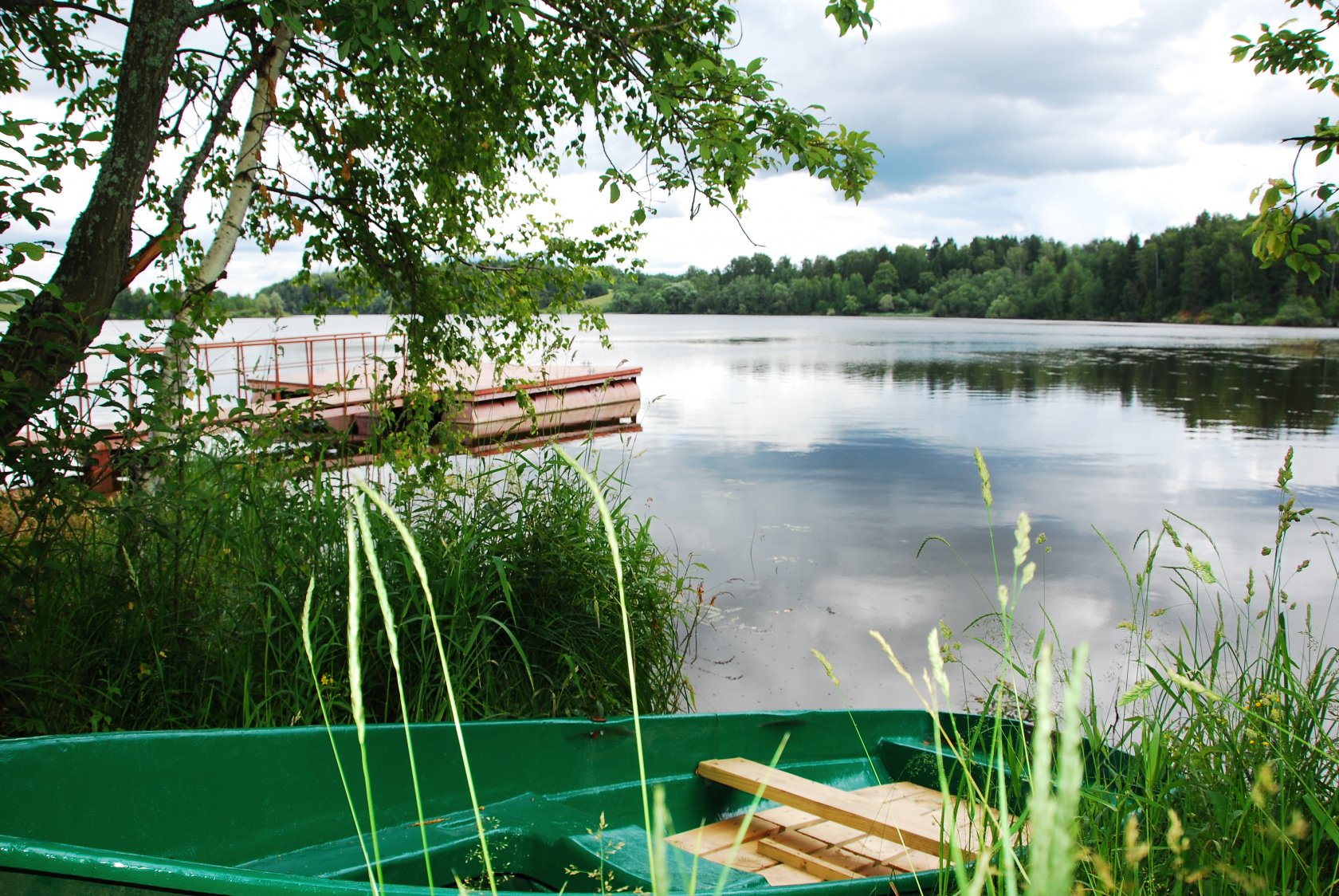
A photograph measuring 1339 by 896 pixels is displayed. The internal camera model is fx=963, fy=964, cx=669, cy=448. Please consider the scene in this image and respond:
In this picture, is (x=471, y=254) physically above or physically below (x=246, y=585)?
above

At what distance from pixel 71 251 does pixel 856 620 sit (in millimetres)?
6447

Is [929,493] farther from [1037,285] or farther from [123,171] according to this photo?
[1037,285]

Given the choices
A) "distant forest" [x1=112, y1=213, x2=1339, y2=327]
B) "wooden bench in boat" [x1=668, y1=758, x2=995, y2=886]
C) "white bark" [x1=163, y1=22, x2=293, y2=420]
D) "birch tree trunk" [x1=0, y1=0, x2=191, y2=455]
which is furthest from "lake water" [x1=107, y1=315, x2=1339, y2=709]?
"distant forest" [x1=112, y1=213, x2=1339, y2=327]

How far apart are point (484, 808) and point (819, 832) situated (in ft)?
3.90

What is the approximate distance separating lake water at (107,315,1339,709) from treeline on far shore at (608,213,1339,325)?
4611cm

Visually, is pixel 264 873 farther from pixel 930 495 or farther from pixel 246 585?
pixel 930 495

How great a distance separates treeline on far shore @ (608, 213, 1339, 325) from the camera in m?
73.8

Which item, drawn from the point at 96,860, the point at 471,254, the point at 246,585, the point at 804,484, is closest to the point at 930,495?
the point at 804,484

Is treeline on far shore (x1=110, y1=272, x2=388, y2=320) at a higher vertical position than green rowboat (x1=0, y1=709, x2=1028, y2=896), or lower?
higher

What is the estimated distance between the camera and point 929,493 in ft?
46.8

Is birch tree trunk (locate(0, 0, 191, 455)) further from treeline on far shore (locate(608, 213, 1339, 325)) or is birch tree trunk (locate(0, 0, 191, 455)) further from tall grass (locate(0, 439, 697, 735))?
treeline on far shore (locate(608, 213, 1339, 325))

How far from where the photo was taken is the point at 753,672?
23.3 feet

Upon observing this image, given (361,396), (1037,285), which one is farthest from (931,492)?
(1037,285)

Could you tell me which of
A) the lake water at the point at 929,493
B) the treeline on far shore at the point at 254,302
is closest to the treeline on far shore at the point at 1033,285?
the lake water at the point at 929,493
